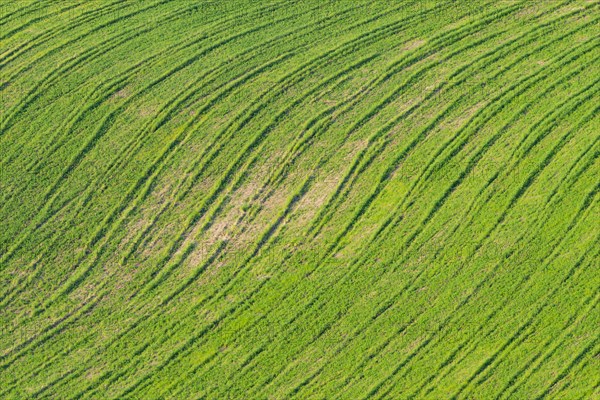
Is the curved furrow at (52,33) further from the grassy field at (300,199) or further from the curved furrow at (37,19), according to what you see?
the curved furrow at (37,19)

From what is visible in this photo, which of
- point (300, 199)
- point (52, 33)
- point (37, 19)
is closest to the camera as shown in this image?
point (300, 199)

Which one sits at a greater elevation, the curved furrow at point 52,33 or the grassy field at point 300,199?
the curved furrow at point 52,33

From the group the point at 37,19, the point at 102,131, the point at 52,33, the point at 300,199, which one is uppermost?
the point at 37,19

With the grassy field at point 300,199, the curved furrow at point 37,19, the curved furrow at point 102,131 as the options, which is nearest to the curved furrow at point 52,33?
the grassy field at point 300,199

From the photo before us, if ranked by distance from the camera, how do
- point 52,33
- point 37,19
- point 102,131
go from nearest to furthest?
point 102,131
point 52,33
point 37,19

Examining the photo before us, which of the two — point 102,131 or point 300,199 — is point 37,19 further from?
point 300,199

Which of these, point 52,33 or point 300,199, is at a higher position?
point 52,33

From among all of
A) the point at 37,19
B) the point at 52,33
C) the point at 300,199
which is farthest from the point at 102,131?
the point at 300,199

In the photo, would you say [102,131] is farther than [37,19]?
No

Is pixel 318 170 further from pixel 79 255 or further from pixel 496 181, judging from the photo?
pixel 79 255
